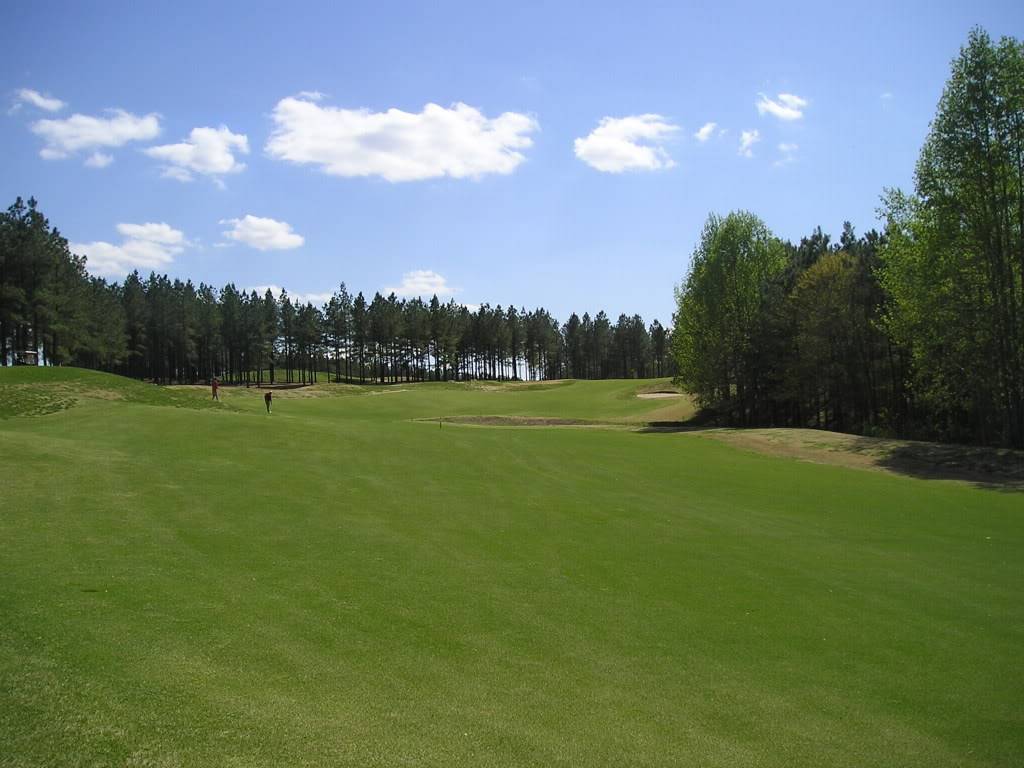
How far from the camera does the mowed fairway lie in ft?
20.5

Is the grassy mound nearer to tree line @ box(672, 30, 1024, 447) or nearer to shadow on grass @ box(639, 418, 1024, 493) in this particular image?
shadow on grass @ box(639, 418, 1024, 493)

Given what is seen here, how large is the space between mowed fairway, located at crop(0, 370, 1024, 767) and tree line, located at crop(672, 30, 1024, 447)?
17.3 meters

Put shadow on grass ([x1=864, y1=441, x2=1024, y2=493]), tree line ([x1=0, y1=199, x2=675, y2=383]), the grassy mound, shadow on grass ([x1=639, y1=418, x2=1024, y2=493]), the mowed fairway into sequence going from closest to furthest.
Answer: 1. the mowed fairway
2. shadow on grass ([x1=864, y1=441, x2=1024, y2=493])
3. shadow on grass ([x1=639, y1=418, x2=1024, y2=493])
4. the grassy mound
5. tree line ([x1=0, y1=199, x2=675, y2=383])

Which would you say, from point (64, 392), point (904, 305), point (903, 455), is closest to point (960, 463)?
point (903, 455)

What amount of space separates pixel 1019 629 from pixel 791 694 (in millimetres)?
5120

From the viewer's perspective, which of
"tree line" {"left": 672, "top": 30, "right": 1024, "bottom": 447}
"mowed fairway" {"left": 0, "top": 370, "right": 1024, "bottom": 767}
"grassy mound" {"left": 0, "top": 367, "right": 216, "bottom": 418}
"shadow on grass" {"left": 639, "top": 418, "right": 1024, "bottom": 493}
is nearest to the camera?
"mowed fairway" {"left": 0, "top": 370, "right": 1024, "bottom": 767}

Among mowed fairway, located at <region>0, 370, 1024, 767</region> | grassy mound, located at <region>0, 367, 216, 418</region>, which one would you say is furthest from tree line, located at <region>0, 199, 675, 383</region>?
mowed fairway, located at <region>0, 370, 1024, 767</region>

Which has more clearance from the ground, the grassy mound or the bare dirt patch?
the grassy mound

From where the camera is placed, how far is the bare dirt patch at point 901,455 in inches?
1105

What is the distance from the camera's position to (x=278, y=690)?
22.4ft

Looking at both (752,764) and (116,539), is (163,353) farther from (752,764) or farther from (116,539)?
(752,764)

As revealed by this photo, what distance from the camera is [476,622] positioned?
929 centimetres

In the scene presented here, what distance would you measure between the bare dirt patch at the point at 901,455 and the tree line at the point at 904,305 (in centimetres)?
492

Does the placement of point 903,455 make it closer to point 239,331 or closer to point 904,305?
point 904,305
